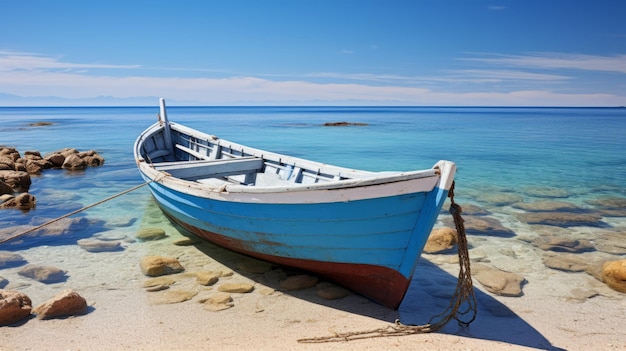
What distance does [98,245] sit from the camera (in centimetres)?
822

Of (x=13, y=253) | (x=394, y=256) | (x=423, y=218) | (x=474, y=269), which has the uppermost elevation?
(x=423, y=218)

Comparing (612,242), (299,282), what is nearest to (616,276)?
(612,242)

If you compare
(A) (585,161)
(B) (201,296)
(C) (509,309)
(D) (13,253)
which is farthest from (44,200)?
(A) (585,161)

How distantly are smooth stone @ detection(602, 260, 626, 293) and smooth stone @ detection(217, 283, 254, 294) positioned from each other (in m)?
5.27

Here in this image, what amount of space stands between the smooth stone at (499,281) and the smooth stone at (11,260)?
7.53 metres

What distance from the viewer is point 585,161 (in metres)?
21.6

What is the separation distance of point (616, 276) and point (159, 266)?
6911 millimetres

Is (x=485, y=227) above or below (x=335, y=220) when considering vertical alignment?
below

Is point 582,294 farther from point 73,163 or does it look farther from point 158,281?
point 73,163

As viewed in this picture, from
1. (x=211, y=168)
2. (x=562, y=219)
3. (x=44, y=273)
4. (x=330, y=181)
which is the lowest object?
(x=44, y=273)

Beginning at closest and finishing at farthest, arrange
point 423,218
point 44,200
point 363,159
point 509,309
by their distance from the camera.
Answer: point 423,218 → point 509,309 → point 44,200 → point 363,159

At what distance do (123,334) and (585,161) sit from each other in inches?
906

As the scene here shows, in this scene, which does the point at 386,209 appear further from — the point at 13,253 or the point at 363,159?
the point at 363,159

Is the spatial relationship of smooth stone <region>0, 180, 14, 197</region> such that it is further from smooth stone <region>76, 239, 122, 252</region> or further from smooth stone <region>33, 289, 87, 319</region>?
smooth stone <region>33, 289, 87, 319</region>
